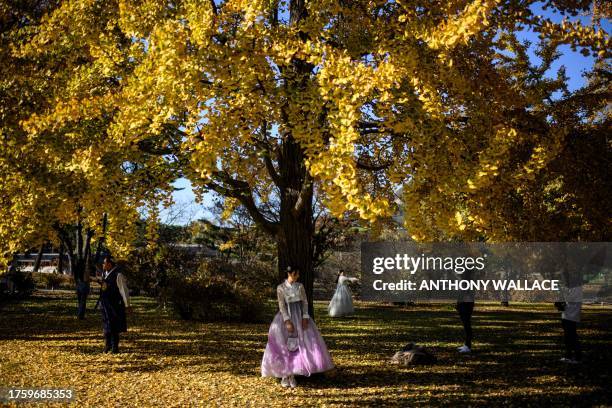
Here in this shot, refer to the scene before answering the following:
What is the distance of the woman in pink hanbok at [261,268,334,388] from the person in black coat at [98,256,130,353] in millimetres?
4157

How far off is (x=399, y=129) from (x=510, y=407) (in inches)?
166

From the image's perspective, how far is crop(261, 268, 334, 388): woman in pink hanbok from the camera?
25.5 feet

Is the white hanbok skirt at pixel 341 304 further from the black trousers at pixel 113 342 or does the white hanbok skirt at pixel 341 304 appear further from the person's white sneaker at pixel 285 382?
the person's white sneaker at pixel 285 382

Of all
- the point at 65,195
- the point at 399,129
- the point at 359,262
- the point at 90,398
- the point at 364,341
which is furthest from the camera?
the point at 359,262

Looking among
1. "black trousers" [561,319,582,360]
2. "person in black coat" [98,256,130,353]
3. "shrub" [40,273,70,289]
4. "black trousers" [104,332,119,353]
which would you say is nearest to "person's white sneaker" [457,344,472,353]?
"black trousers" [561,319,582,360]

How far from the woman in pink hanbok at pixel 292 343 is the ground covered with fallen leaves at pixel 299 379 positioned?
0.93 ft

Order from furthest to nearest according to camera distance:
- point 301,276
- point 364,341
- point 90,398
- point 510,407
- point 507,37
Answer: point 364,341
point 507,37
point 301,276
point 90,398
point 510,407

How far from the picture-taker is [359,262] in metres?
36.0

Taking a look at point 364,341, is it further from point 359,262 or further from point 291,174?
point 359,262

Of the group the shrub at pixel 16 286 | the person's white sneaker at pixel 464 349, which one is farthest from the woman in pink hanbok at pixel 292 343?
the shrub at pixel 16 286

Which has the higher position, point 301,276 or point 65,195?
point 65,195

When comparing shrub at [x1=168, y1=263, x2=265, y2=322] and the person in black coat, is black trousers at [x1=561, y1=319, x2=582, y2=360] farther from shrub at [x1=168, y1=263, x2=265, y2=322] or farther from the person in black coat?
shrub at [x1=168, y1=263, x2=265, y2=322]

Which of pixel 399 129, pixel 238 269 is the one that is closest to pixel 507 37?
pixel 399 129

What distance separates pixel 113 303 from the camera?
34.9ft
